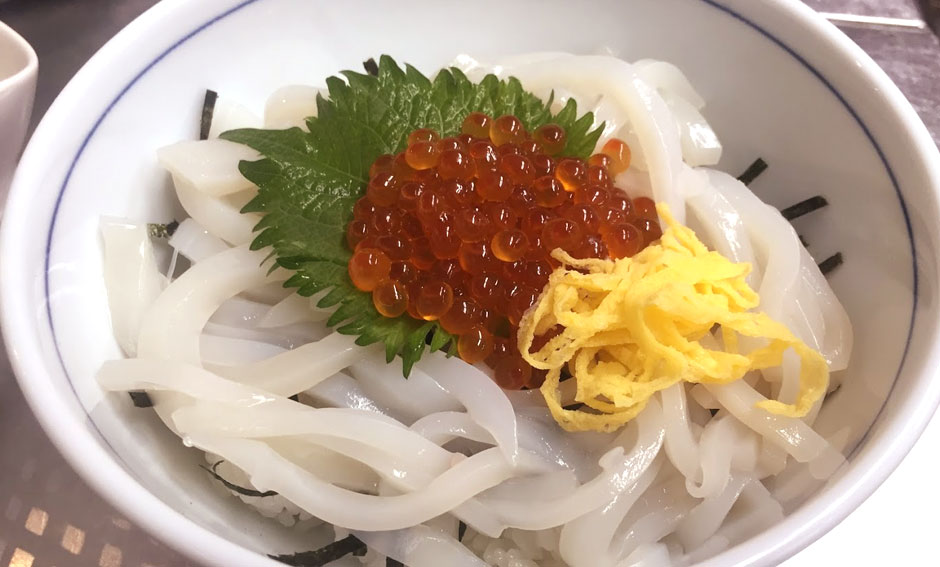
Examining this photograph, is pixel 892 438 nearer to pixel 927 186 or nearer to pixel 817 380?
pixel 817 380

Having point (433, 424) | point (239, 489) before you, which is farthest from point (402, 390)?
point (239, 489)

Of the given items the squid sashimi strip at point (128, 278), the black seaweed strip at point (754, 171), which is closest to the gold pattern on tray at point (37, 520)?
the squid sashimi strip at point (128, 278)

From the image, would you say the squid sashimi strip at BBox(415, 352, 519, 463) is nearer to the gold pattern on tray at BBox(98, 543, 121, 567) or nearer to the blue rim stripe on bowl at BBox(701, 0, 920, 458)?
the blue rim stripe on bowl at BBox(701, 0, 920, 458)

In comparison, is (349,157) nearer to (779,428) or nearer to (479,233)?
(479,233)

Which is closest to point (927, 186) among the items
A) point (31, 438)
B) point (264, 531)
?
point (264, 531)

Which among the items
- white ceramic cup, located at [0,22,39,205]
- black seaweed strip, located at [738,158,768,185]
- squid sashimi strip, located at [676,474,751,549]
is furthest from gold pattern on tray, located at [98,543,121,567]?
black seaweed strip, located at [738,158,768,185]

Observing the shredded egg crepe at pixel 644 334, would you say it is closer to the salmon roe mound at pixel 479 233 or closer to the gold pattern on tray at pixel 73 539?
the salmon roe mound at pixel 479 233
